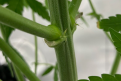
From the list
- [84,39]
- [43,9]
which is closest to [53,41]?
[43,9]

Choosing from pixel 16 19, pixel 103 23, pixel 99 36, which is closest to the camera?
pixel 16 19

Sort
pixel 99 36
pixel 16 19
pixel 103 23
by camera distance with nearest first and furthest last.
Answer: pixel 16 19 → pixel 103 23 → pixel 99 36

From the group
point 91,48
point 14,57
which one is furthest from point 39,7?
point 91,48

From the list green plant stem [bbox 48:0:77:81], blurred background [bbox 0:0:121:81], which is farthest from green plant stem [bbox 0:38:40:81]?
blurred background [bbox 0:0:121:81]

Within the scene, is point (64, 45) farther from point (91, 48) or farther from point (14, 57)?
point (91, 48)

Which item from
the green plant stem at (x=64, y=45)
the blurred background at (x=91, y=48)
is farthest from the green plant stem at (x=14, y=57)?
the blurred background at (x=91, y=48)

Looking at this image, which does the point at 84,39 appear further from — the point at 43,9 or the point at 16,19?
the point at 16,19

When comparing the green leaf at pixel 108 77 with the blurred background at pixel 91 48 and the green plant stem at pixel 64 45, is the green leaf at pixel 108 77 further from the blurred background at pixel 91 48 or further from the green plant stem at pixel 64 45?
the blurred background at pixel 91 48
